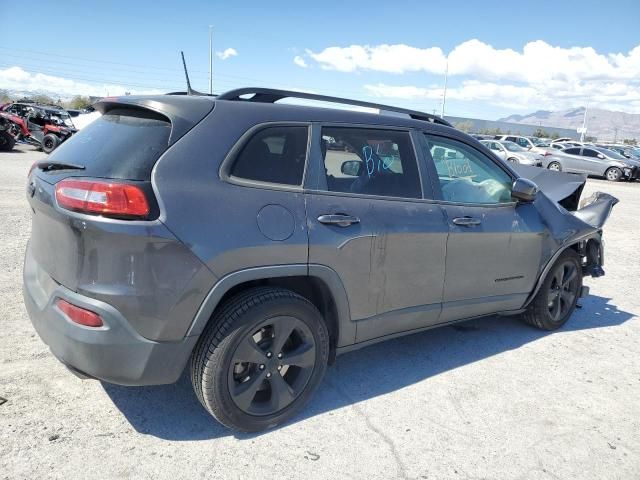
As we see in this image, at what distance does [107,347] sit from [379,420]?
1.58 meters

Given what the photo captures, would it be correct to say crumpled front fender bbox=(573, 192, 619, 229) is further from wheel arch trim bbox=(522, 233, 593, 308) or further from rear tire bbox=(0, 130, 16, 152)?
rear tire bbox=(0, 130, 16, 152)

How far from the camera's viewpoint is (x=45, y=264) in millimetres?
2639

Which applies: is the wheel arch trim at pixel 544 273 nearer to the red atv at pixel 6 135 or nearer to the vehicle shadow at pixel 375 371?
the vehicle shadow at pixel 375 371

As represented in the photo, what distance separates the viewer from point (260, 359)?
8.89 ft

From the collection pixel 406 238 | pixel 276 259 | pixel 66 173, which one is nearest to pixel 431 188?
pixel 406 238

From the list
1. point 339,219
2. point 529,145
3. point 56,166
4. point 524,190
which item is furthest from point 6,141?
point 529,145

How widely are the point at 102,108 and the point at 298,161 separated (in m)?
1.16

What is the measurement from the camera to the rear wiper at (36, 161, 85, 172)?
2572 mm

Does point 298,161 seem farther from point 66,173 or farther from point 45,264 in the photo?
point 45,264

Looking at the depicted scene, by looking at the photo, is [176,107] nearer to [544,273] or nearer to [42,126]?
[544,273]

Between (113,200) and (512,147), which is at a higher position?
(113,200)

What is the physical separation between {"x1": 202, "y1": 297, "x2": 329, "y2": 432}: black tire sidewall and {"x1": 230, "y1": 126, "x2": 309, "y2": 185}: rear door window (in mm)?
663

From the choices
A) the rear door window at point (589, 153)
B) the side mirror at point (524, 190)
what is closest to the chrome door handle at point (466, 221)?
the side mirror at point (524, 190)

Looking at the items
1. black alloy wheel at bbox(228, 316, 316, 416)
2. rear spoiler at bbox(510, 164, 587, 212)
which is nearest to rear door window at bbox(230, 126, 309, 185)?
black alloy wheel at bbox(228, 316, 316, 416)
